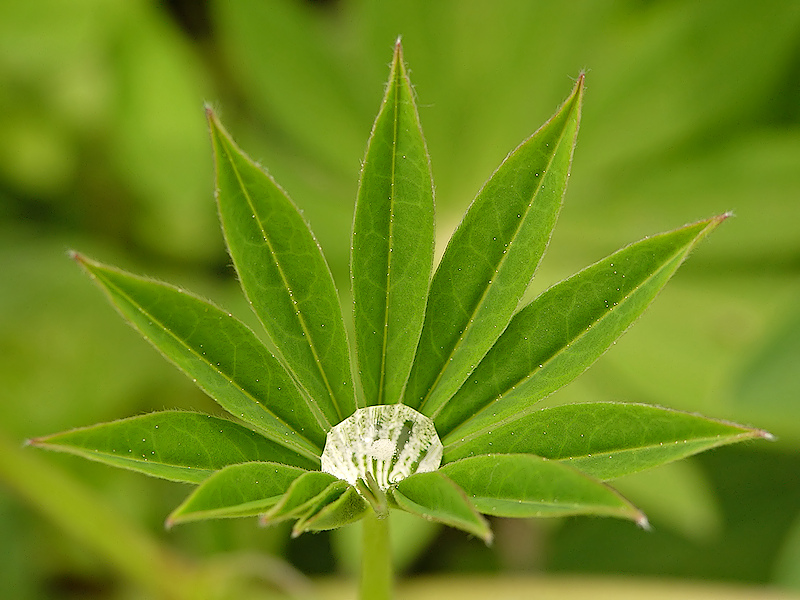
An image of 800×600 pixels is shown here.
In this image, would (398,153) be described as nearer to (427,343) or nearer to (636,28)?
(427,343)

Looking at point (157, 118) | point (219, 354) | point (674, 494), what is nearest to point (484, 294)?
point (219, 354)

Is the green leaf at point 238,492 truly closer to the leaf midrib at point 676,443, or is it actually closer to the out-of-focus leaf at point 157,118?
the leaf midrib at point 676,443

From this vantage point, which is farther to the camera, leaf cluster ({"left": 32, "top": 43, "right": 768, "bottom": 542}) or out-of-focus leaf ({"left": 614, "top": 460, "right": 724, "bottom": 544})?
out-of-focus leaf ({"left": 614, "top": 460, "right": 724, "bottom": 544})

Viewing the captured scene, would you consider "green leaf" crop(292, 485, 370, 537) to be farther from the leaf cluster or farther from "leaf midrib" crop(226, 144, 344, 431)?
"leaf midrib" crop(226, 144, 344, 431)

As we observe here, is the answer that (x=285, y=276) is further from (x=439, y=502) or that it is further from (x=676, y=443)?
(x=676, y=443)

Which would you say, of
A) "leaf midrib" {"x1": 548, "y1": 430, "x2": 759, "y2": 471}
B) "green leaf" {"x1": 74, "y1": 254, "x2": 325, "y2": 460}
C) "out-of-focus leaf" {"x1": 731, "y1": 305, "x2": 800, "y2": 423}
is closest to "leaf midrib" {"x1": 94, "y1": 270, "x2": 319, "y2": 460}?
"green leaf" {"x1": 74, "y1": 254, "x2": 325, "y2": 460}

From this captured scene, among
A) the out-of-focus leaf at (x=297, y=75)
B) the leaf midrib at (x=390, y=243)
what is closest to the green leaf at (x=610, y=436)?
the leaf midrib at (x=390, y=243)
